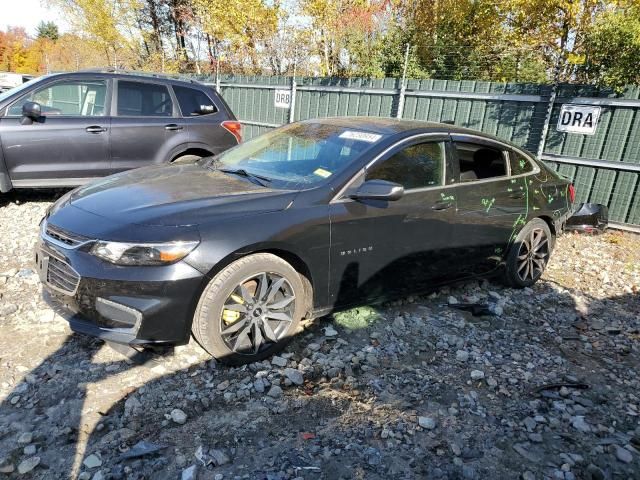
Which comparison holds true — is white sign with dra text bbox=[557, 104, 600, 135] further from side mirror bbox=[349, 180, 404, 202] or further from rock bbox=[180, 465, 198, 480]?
rock bbox=[180, 465, 198, 480]

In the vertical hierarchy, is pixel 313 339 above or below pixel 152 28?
below

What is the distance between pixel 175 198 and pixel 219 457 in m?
1.61

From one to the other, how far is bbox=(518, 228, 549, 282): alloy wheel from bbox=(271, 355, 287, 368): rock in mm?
2821

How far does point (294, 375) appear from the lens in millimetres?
3145

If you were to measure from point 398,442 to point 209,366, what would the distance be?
1.32 meters

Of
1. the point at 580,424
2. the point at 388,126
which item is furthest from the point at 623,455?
the point at 388,126

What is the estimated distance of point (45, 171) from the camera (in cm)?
604

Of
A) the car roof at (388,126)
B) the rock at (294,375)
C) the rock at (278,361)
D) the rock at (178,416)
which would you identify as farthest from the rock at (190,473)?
the car roof at (388,126)

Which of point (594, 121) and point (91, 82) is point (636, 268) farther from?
point (91, 82)

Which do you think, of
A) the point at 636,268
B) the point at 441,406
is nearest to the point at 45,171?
the point at 441,406

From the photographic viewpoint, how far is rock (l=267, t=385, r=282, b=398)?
2969mm

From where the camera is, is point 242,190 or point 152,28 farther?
point 152,28

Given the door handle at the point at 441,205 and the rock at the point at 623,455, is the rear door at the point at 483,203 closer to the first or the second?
the door handle at the point at 441,205

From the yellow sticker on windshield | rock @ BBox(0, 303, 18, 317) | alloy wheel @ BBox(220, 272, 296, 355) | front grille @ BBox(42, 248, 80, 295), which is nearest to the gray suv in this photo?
rock @ BBox(0, 303, 18, 317)
